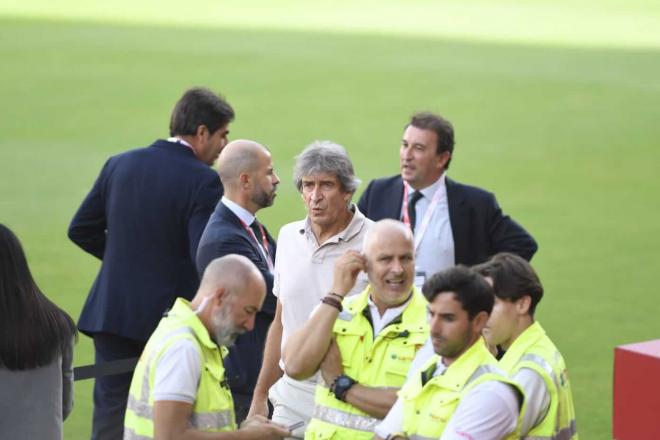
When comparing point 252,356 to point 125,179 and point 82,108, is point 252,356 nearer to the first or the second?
point 125,179

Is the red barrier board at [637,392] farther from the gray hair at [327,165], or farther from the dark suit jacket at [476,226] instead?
the gray hair at [327,165]

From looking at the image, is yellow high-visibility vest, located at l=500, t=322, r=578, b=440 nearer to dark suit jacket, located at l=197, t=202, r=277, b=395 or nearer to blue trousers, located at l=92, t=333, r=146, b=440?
dark suit jacket, located at l=197, t=202, r=277, b=395

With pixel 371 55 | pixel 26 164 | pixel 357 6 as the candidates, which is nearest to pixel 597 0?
pixel 357 6

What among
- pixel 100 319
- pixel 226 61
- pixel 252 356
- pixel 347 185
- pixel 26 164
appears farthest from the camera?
pixel 226 61

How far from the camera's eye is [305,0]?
29453 millimetres

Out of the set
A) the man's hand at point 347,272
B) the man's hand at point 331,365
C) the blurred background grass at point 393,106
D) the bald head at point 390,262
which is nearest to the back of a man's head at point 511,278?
the bald head at point 390,262

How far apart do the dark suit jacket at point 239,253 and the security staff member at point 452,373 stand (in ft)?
5.50

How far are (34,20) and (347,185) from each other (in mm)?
20719

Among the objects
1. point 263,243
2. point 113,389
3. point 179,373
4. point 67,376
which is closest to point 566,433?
point 179,373

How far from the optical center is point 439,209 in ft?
21.4

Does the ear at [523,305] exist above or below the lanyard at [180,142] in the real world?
below

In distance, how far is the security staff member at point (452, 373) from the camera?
3.87m

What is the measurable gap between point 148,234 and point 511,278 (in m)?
2.33

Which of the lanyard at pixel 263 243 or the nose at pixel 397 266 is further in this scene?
the lanyard at pixel 263 243
